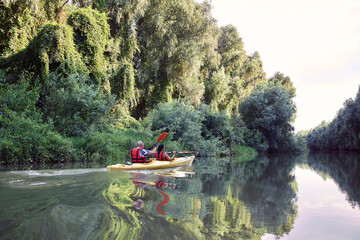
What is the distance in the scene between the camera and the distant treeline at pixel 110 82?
13664 millimetres

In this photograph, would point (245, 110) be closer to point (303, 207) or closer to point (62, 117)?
point (62, 117)

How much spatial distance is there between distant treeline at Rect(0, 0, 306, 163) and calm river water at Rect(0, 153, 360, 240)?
6.17m

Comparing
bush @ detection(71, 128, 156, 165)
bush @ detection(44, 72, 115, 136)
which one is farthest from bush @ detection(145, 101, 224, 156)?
bush @ detection(44, 72, 115, 136)

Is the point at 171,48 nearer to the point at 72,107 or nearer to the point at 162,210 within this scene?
the point at 72,107

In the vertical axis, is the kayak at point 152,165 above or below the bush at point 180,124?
below

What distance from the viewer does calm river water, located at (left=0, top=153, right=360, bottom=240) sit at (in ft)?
12.5

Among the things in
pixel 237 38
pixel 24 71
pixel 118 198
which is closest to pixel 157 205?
pixel 118 198

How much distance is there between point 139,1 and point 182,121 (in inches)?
341

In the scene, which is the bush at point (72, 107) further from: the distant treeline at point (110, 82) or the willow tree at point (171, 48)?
the willow tree at point (171, 48)

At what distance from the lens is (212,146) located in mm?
21547

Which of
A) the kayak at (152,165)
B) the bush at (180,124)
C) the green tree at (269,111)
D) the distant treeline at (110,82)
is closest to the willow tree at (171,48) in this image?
the distant treeline at (110,82)

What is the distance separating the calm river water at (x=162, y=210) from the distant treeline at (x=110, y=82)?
6.17 m

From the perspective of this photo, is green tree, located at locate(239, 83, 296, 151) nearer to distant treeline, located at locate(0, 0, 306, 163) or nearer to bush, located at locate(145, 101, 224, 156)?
distant treeline, located at locate(0, 0, 306, 163)

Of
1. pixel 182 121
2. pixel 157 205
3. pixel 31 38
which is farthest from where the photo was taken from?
pixel 182 121
